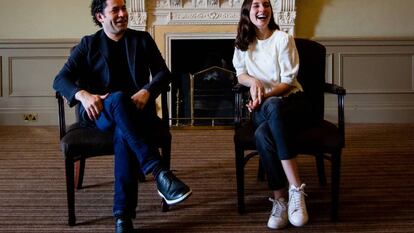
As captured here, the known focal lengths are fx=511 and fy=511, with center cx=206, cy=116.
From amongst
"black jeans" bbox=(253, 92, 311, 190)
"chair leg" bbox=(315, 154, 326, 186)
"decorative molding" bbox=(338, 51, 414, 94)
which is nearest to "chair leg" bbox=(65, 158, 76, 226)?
"black jeans" bbox=(253, 92, 311, 190)

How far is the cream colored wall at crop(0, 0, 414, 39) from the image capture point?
474cm

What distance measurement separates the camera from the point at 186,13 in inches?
184

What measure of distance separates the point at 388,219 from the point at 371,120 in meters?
2.89

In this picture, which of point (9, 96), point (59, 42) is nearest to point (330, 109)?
point (59, 42)

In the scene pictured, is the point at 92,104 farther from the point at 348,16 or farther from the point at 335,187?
the point at 348,16

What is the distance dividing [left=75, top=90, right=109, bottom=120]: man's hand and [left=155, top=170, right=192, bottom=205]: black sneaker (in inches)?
14.1

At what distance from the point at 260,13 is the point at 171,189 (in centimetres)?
87

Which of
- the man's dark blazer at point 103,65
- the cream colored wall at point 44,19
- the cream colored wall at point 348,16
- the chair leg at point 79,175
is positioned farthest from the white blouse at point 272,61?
the cream colored wall at point 44,19

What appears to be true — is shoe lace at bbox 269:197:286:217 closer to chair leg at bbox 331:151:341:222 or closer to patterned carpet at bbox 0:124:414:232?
patterned carpet at bbox 0:124:414:232

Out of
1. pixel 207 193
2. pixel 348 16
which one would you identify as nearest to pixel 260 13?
pixel 207 193

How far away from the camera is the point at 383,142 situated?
3793mm

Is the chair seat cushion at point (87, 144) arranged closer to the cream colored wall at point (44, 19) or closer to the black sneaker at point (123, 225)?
the black sneaker at point (123, 225)

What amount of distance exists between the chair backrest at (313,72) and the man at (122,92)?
0.65 m

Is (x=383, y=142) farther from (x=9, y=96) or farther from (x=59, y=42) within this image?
(x=9, y=96)
